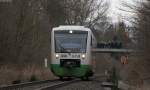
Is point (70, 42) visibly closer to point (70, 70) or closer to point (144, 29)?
point (70, 70)

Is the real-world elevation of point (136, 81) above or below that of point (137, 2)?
below

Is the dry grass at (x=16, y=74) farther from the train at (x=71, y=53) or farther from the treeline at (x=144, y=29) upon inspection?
the treeline at (x=144, y=29)

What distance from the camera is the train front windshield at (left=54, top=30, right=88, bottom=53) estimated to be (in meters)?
32.0

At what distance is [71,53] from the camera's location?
3186 centimetres

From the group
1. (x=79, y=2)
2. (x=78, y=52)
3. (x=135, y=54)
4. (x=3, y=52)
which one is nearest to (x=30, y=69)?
(x=3, y=52)

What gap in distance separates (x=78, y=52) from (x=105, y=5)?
47.2 metres

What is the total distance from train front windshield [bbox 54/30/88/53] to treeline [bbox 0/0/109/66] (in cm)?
780

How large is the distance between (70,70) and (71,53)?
117 centimetres

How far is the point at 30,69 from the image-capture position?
39656 mm

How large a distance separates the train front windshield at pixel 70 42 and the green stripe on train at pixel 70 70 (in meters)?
1.04

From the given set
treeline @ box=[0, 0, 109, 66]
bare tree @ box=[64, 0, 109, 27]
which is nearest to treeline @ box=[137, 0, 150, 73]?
treeline @ box=[0, 0, 109, 66]

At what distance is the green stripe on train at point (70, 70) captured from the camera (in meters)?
32.0

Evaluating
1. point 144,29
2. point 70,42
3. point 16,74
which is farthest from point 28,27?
point 144,29

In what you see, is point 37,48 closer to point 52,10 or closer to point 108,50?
point 108,50
